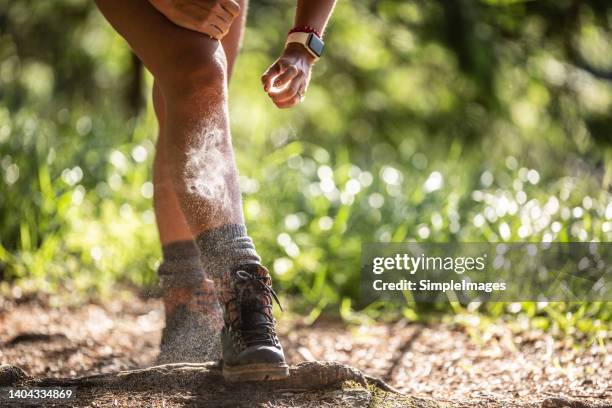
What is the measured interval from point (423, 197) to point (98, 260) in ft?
4.64

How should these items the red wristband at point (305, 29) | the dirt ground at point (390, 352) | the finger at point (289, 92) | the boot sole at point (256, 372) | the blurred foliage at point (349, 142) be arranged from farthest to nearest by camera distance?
the blurred foliage at point (349, 142) < the dirt ground at point (390, 352) < the red wristband at point (305, 29) < the finger at point (289, 92) < the boot sole at point (256, 372)

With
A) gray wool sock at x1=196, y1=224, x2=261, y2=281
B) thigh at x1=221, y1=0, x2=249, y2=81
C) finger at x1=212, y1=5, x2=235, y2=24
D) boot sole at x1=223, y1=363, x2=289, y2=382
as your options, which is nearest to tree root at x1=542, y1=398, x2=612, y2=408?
boot sole at x1=223, y1=363, x2=289, y2=382

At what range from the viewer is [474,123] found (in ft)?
15.6

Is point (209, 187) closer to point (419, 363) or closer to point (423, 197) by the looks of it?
point (419, 363)

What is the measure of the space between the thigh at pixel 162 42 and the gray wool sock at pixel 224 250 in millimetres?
348

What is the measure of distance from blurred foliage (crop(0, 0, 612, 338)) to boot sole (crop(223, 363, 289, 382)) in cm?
116

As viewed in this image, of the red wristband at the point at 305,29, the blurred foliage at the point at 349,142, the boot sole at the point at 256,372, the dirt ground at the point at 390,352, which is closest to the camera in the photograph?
the boot sole at the point at 256,372

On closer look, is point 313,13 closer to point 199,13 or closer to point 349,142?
point 199,13

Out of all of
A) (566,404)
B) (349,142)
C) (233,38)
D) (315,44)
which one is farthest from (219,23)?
(349,142)

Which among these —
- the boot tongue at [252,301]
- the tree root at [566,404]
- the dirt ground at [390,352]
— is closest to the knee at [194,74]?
the boot tongue at [252,301]

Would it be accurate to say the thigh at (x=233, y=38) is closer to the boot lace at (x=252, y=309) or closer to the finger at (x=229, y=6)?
the finger at (x=229, y=6)

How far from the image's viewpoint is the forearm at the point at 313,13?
183 centimetres

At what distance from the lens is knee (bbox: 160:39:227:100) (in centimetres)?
166

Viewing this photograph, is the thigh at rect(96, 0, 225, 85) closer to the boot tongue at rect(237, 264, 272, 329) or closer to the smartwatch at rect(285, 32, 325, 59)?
the smartwatch at rect(285, 32, 325, 59)
